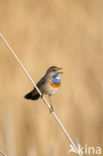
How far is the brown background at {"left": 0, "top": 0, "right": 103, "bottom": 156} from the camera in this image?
716 centimetres

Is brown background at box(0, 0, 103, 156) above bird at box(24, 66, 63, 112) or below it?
below

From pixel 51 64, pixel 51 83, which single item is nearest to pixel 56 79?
pixel 51 83

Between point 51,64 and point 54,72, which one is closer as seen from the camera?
point 54,72

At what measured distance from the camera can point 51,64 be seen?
8258 mm

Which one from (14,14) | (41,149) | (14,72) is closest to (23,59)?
(14,72)

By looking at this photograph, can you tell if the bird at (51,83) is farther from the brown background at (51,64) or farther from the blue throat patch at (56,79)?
the brown background at (51,64)

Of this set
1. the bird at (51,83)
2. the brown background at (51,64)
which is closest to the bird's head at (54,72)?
the bird at (51,83)

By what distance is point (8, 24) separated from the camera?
883 centimetres

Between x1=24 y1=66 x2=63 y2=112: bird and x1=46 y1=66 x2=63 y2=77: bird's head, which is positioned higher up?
x1=46 y1=66 x2=63 y2=77: bird's head

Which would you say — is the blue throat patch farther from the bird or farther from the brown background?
the brown background

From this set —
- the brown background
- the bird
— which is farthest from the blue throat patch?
the brown background

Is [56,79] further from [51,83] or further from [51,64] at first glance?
[51,64]

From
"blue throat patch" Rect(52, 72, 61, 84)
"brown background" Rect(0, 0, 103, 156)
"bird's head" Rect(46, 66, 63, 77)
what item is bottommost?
"brown background" Rect(0, 0, 103, 156)

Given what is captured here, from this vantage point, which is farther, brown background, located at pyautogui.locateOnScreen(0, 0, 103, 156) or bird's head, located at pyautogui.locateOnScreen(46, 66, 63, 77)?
brown background, located at pyautogui.locateOnScreen(0, 0, 103, 156)
